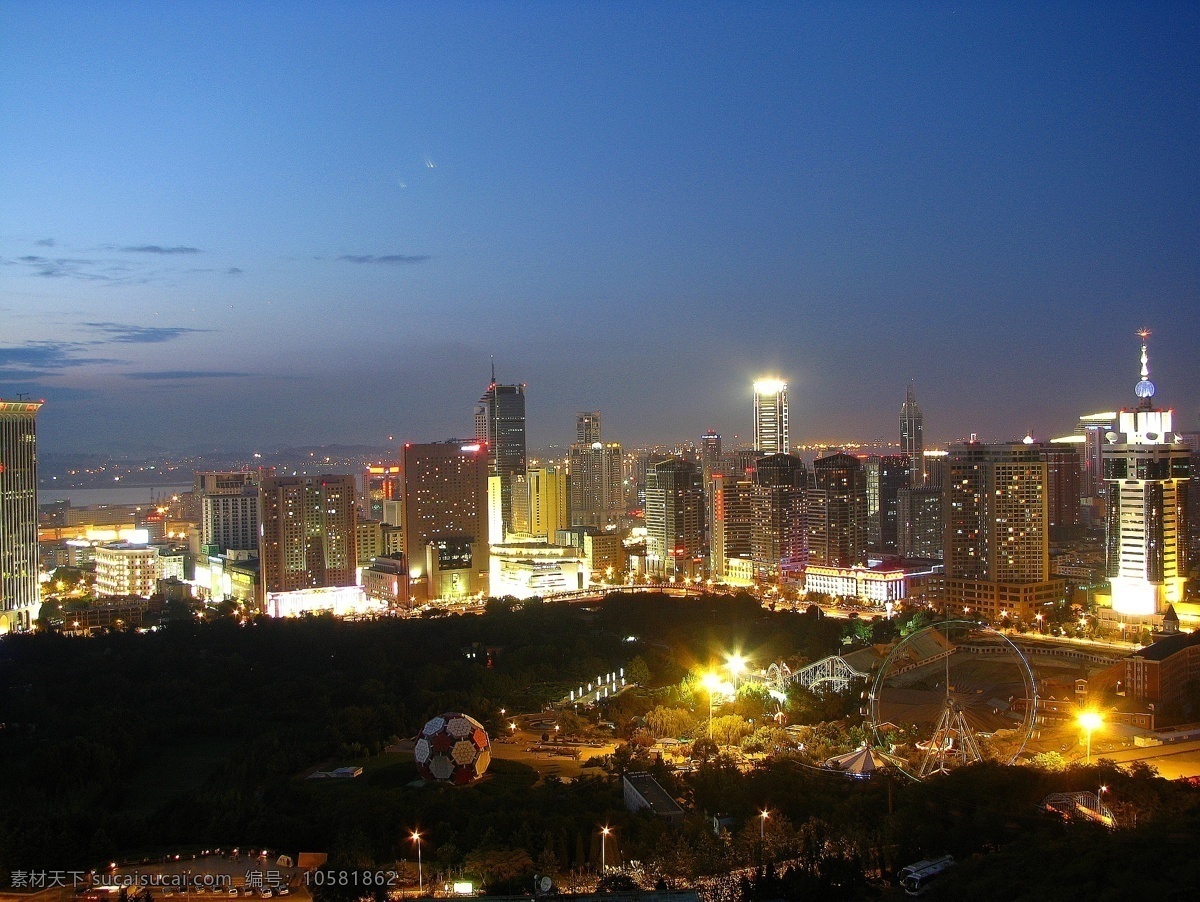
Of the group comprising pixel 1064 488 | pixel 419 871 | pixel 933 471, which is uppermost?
pixel 933 471

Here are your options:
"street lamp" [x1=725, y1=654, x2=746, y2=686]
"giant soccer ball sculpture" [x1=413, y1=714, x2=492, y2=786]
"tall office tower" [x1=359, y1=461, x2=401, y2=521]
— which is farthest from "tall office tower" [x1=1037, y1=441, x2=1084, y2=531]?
"giant soccer ball sculpture" [x1=413, y1=714, x2=492, y2=786]

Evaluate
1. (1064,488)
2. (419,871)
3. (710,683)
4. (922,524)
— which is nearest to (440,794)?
(419,871)

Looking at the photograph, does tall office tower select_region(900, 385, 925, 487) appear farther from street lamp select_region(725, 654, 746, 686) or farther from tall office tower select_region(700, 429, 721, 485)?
street lamp select_region(725, 654, 746, 686)

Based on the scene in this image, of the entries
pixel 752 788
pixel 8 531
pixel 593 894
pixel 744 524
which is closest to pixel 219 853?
pixel 593 894

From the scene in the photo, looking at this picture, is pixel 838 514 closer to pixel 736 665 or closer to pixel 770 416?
pixel 736 665

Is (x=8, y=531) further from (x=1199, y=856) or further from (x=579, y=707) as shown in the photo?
(x=1199, y=856)

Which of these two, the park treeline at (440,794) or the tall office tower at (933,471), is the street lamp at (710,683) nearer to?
the park treeline at (440,794)
